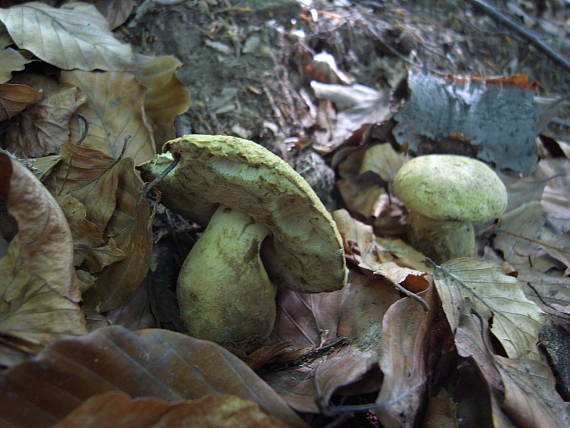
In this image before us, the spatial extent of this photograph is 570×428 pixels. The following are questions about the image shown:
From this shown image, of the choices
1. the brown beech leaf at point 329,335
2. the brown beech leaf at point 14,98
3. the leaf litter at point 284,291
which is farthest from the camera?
the brown beech leaf at point 14,98

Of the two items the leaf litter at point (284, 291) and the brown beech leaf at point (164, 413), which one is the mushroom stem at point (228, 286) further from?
the brown beech leaf at point (164, 413)

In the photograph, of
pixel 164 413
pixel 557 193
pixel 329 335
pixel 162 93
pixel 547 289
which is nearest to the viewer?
pixel 164 413

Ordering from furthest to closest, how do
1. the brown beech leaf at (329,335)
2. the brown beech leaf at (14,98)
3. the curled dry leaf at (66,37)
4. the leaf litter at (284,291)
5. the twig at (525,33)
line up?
the twig at (525,33)
the curled dry leaf at (66,37)
the brown beech leaf at (14,98)
the brown beech leaf at (329,335)
the leaf litter at (284,291)

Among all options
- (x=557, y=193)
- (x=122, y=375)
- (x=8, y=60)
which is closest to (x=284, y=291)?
(x=122, y=375)

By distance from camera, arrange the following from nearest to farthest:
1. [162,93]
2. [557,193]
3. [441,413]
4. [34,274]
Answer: [34,274]
[441,413]
[162,93]
[557,193]

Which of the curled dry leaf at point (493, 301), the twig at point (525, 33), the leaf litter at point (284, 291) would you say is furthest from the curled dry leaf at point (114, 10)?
the twig at point (525, 33)

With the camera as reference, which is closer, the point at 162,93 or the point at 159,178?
the point at 159,178

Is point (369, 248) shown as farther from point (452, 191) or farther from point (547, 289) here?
point (547, 289)

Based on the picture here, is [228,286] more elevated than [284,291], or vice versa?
[228,286]
